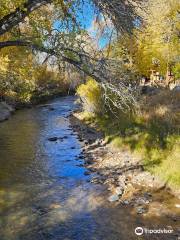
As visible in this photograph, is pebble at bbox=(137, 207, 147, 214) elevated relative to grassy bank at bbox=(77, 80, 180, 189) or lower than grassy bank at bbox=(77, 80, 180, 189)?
lower

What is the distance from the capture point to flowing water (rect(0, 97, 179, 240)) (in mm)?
10445

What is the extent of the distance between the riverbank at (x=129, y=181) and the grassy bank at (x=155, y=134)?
0.35 metres

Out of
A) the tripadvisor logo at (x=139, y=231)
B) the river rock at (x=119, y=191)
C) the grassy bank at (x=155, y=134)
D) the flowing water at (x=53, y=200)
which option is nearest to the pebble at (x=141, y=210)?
the flowing water at (x=53, y=200)

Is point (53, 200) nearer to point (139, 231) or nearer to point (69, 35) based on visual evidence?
point (139, 231)

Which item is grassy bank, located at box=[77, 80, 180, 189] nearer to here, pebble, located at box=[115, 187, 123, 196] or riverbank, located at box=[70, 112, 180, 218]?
riverbank, located at box=[70, 112, 180, 218]

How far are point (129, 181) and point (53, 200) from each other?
10.8ft

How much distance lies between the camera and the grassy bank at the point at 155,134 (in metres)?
14.6

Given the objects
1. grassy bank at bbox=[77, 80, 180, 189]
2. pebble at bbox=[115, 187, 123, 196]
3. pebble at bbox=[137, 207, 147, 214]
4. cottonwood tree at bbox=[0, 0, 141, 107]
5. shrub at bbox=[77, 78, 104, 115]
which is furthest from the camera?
shrub at bbox=[77, 78, 104, 115]

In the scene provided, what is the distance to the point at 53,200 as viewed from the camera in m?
12.8

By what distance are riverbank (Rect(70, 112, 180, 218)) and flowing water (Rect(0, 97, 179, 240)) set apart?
49 cm

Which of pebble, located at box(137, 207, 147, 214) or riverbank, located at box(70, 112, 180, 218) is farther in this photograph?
riverbank, located at box(70, 112, 180, 218)

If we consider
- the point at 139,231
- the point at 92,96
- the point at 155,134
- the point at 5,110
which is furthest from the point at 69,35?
the point at 5,110

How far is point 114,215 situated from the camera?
11.4 meters

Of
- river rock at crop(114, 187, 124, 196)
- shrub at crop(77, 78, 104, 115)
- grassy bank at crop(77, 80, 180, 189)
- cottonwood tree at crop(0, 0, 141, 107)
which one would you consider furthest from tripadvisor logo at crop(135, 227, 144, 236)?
shrub at crop(77, 78, 104, 115)
